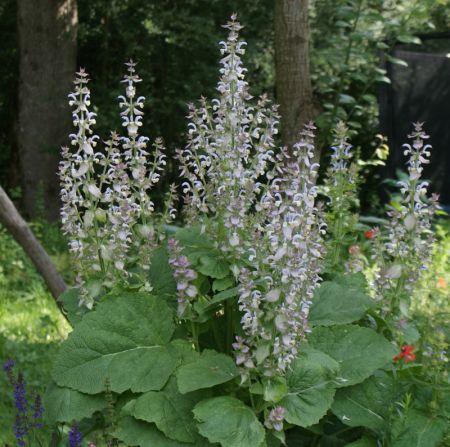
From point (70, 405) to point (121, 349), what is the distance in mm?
269

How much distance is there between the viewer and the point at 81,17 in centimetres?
1232

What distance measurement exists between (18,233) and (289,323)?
2961 millimetres

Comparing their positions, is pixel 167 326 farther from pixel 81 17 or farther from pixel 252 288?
pixel 81 17

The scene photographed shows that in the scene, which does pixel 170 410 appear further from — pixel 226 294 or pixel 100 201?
pixel 100 201

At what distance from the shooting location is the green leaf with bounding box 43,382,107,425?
2822 millimetres

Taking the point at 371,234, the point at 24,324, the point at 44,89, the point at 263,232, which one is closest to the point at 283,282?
the point at 263,232

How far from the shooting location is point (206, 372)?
8.89 ft

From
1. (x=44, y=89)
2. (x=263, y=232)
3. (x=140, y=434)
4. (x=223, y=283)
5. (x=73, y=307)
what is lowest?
(x=44, y=89)

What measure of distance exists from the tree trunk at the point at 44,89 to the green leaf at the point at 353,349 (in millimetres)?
8140

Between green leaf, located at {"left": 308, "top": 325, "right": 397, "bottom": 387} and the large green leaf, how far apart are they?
0.07 metres

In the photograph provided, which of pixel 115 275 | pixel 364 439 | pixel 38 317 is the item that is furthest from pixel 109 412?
pixel 38 317

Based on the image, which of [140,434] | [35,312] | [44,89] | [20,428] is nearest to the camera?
[140,434]

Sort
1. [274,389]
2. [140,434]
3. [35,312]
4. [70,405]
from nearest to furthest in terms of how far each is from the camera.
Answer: [274,389] → [140,434] → [70,405] → [35,312]

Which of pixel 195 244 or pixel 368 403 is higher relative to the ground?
pixel 195 244
